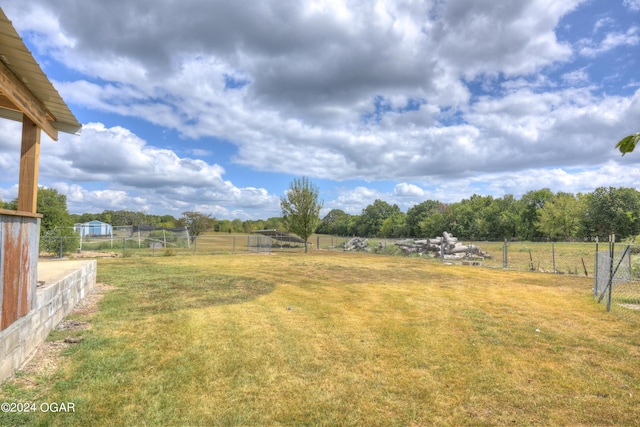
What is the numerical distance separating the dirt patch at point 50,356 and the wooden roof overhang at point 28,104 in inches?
74.3

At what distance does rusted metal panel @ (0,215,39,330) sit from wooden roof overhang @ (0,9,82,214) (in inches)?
15.6

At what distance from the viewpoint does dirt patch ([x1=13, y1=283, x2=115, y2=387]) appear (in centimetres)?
385

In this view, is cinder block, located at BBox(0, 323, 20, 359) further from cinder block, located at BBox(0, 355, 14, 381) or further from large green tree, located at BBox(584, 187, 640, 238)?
large green tree, located at BBox(584, 187, 640, 238)

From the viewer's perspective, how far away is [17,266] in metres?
4.03

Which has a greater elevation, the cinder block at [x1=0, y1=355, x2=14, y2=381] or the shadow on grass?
the cinder block at [x1=0, y1=355, x2=14, y2=381]

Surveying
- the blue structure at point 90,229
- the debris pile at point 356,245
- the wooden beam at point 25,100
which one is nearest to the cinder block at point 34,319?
the wooden beam at point 25,100

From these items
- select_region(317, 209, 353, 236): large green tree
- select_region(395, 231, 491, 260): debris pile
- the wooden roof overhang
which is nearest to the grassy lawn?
the wooden roof overhang

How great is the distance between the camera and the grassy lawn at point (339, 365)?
11.1 ft

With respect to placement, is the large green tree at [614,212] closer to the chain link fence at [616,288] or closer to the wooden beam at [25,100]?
the chain link fence at [616,288]

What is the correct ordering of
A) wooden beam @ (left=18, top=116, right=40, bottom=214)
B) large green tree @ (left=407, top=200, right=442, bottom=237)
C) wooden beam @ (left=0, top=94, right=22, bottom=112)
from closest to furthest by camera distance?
wooden beam @ (left=18, top=116, right=40, bottom=214), wooden beam @ (left=0, top=94, right=22, bottom=112), large green tree @ (left=407, top=200, right=442, bottom=237)

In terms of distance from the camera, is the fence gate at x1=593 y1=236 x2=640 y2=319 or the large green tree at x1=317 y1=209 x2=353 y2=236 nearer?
the fence gate at x1=593 y1=236 x2=640 y2=319

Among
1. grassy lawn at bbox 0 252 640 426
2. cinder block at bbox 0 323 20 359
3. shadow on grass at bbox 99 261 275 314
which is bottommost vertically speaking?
grassy lawn at bbox 0 252 640 426

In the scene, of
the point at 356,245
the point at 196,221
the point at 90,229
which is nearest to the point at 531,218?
the point at 356,245

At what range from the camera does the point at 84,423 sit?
3090 mm
